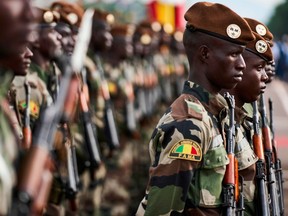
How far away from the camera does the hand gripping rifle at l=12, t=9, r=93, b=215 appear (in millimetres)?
3402

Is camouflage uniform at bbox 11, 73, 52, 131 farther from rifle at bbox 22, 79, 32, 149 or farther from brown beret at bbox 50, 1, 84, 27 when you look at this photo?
brown beret at bbox 50, 1, 84, 27

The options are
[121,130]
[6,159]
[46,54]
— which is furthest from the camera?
[121,130]

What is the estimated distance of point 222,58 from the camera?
550 cm

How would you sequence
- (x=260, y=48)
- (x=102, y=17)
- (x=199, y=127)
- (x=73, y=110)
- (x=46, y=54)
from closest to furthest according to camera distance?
(x=73, y=110) < (x=199, y=127) < (x=260, y=48) < (x=46, y=54) < (x=102, y=17)

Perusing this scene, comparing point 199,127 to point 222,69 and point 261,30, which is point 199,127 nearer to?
point 222,69

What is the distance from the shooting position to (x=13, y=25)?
11.5 feet

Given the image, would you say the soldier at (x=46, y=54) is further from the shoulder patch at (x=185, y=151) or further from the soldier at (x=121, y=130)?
the soldier at (x=121, y=130)

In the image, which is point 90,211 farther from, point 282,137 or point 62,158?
point 282,137

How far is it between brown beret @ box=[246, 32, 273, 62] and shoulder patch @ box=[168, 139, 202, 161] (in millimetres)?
1542

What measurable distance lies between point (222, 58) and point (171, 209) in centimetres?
90

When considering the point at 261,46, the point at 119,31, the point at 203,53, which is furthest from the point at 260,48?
the point at 119,31

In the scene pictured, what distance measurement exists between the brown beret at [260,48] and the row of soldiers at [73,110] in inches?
46.4

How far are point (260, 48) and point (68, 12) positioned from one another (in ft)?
13.0

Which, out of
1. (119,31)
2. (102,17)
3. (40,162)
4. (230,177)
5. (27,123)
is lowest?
(40,162)
